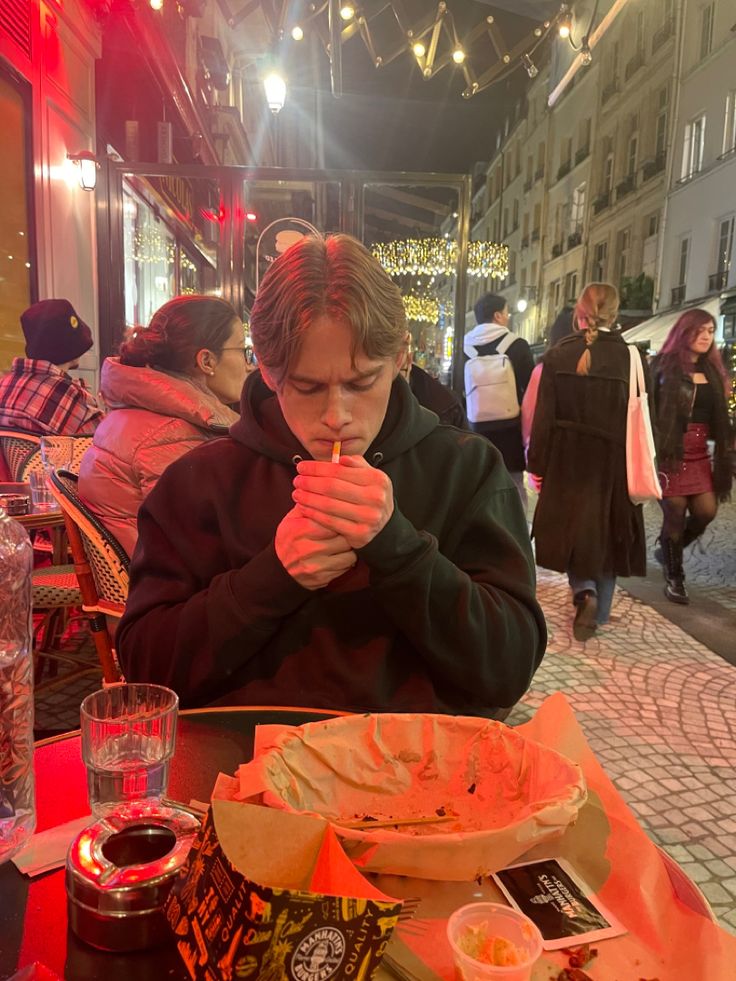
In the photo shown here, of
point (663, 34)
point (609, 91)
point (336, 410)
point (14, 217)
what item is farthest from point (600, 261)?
point (336, 410)

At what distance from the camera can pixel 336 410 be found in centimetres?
119

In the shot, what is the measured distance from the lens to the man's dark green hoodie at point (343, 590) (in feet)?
3.76

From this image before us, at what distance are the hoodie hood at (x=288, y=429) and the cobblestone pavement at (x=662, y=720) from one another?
4.01ft

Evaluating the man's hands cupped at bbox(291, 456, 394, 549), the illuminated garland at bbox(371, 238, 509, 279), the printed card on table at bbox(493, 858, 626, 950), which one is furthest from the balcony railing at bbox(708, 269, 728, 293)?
the printed card on table at bbox(493, 858, 626, 950)

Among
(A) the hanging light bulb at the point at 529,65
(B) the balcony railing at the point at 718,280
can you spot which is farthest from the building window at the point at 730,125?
(A) the hanging light bulb at the point at 529,65

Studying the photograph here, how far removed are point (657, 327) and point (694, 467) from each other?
1330 centimetres

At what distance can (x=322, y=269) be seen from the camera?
1174 mm

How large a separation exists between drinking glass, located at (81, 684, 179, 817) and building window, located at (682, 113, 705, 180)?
1768 centimetres

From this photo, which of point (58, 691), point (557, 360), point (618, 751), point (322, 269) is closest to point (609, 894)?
point (322, 269)

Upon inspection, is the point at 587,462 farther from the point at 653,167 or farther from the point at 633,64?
the point at 633,64

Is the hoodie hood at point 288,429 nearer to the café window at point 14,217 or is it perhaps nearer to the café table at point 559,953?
the café table at point 559,953

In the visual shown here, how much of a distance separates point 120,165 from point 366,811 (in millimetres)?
6720

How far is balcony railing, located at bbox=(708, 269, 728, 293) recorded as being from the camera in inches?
558

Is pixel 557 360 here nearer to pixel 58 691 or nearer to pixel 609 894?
pixel 58 691
